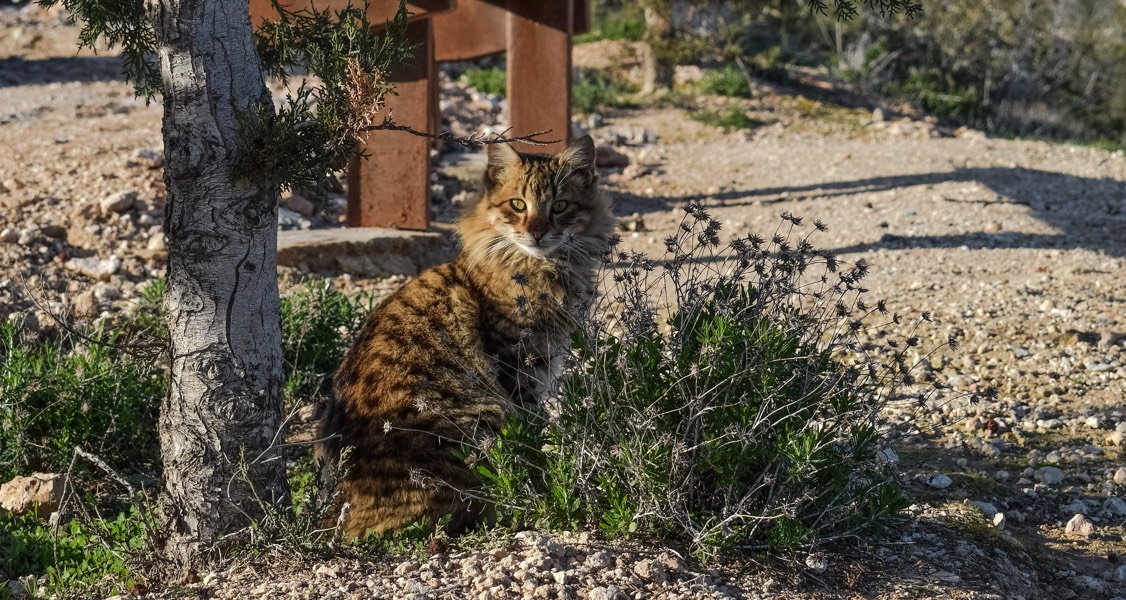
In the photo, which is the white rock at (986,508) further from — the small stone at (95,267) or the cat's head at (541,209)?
the small stone at (95,267)

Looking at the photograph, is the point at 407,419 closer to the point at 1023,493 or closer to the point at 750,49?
the point at 1023,493

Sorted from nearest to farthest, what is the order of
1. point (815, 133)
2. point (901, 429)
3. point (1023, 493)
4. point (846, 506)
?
point (846, 506)
point (1023, 493)
point (901, 429)
point (815, 133)

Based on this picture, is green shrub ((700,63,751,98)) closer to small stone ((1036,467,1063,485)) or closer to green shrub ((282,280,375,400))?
green shrub ((282,280,375,400))

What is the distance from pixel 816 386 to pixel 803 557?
53 cm

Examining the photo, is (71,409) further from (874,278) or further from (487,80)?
(487,80)

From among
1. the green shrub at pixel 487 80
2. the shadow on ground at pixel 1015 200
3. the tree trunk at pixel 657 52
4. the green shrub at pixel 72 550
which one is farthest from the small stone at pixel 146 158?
the tree trunk at pixel 657 52

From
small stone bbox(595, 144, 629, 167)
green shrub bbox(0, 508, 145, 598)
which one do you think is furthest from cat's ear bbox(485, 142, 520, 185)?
small stone bbox(595, 144, 629, 167)

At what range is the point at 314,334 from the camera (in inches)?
211

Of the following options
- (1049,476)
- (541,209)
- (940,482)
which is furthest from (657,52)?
(940,482)

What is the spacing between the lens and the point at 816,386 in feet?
11.0

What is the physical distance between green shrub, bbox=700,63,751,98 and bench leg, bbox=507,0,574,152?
6.33 metres

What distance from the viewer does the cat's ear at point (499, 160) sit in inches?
178

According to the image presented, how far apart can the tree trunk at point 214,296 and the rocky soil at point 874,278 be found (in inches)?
11.7

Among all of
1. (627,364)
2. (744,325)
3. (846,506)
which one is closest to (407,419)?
(627,364)
